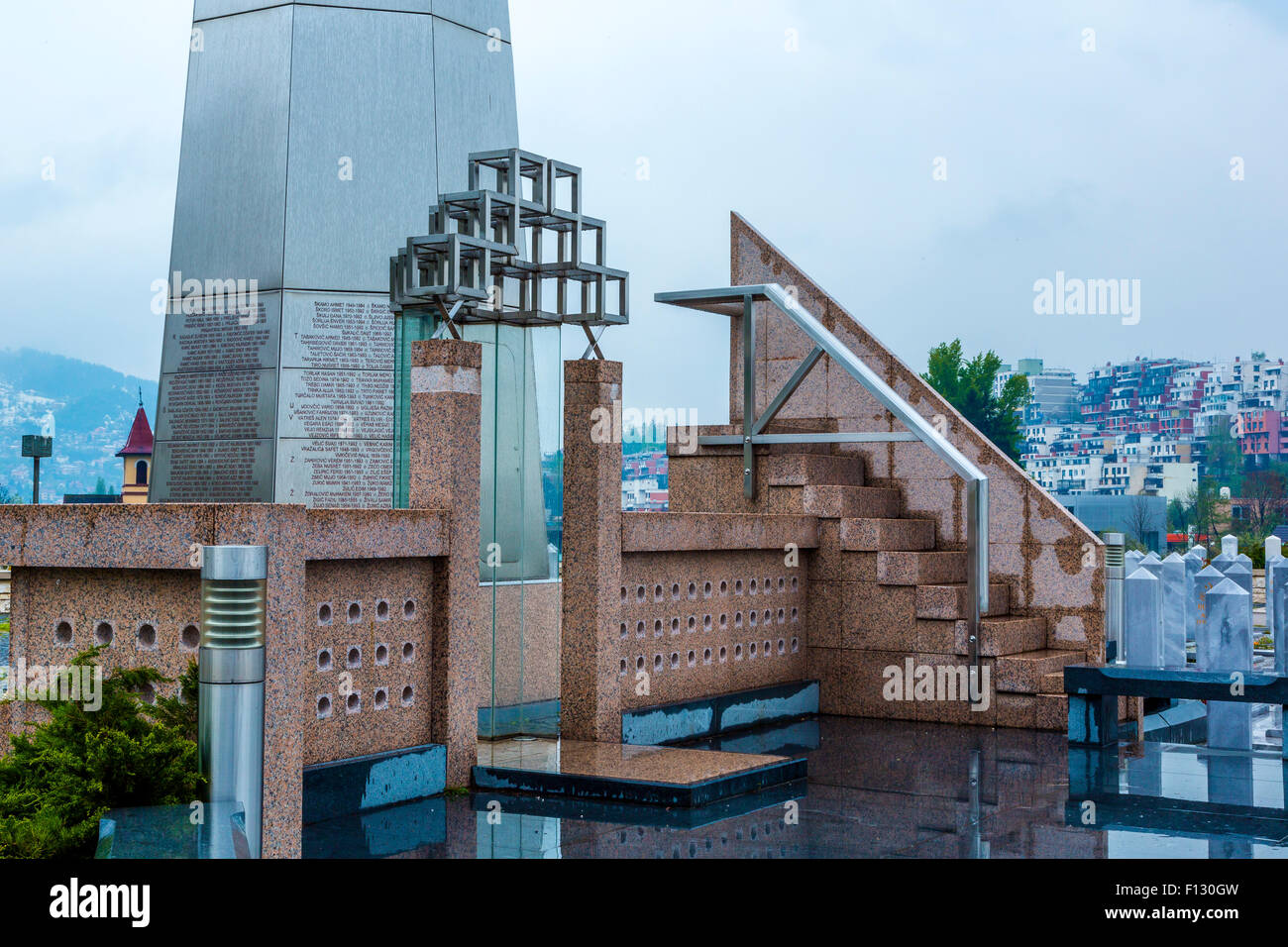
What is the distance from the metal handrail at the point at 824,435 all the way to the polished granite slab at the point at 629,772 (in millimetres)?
3421

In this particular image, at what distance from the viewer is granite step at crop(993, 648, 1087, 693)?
452 inches

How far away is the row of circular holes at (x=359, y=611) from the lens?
769cm

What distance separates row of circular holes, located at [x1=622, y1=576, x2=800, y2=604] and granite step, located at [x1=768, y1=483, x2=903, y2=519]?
2.21 ft

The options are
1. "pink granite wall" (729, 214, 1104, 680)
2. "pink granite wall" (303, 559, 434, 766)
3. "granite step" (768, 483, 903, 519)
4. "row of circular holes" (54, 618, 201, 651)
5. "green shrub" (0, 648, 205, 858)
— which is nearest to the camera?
"green shrub" (0, 648, 205, 858)

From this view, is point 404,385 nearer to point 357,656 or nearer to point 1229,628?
point 357,656

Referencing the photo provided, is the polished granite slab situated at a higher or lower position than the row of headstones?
lower

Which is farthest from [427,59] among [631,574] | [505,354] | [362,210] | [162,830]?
[162,830]

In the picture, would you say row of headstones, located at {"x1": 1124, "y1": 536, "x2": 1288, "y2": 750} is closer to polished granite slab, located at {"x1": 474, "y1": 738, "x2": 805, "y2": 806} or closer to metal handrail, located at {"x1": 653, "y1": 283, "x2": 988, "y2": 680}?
metal handrail, located at {"x1": 653, "y1": 283, "x2": 988, "y2": 680}

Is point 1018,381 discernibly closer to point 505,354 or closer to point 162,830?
point 505,354

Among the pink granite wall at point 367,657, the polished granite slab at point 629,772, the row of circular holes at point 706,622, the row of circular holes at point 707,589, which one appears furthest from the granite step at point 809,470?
the pink granite wall at point 367,657

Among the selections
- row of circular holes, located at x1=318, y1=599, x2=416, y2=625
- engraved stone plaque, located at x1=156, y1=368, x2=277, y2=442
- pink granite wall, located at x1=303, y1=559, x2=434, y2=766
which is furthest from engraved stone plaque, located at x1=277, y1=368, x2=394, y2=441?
row of circular holes, located at x1=318, y1=599, x2=416, y2=625

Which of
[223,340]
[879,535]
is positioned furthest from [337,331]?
[879,535]

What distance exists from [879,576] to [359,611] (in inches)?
227

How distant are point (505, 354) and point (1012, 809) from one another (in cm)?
439
